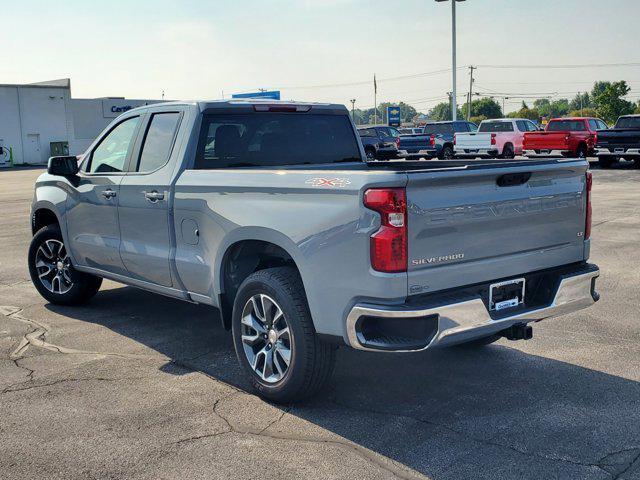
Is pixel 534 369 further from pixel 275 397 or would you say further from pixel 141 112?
pixel 141 112

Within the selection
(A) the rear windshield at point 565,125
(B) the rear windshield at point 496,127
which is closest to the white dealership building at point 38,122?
(B) the rear windshield at point 496,127

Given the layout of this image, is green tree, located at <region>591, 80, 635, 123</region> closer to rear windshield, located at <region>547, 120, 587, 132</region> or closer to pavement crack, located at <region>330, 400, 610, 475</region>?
rear windshield, located at <region>547, 120, 587, 132</region>

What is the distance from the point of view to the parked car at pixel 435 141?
32.8 meters

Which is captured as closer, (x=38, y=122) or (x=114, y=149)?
(x=114, y=149)

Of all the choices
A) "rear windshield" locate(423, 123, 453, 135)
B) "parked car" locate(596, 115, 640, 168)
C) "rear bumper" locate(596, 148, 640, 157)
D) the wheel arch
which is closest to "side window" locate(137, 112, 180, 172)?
the wheel arch

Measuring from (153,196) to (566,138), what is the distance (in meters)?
25.6

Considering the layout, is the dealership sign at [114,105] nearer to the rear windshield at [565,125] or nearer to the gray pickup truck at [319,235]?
the rear windshield at [565,125]

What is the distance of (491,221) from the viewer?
430 cm

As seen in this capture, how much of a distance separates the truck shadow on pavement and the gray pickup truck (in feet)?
1.10

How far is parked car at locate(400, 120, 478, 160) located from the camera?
32812mm

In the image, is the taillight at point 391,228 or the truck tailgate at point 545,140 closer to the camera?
the taillight at point 391,228

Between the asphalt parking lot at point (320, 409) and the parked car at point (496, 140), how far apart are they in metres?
24.5

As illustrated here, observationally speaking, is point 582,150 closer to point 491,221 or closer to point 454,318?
point 491,221

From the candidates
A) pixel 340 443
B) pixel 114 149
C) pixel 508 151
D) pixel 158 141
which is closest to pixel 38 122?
pixel 508 151
